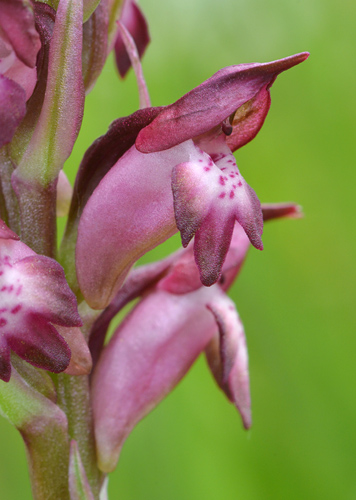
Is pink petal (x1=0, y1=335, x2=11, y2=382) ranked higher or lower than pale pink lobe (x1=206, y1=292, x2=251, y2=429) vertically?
higher

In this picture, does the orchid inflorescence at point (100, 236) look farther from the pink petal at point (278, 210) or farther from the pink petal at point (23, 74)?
the pink petal at point (278, 210)

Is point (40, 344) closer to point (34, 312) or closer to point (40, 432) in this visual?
point (34, 312)

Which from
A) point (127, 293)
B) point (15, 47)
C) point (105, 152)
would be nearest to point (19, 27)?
point (15, 47)

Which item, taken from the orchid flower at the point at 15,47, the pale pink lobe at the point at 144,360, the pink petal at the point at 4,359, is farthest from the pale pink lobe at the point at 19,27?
the pale pink lobe at the point at 144,360

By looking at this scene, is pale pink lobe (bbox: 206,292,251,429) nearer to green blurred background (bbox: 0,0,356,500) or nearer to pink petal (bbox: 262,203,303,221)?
pink petal (bbox: 262,203,303,221)

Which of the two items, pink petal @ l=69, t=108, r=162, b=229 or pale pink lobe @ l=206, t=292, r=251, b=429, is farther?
pale pink lobe @ l=206, t=292, r=251, b=429

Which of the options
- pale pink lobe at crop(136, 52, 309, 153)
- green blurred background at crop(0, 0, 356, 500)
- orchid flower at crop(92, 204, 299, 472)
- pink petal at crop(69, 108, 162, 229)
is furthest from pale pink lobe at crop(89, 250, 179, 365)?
green blurred background at crop(0, 0, 356, 500)

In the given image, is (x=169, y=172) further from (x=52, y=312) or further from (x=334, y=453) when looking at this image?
(x=334, y=453)

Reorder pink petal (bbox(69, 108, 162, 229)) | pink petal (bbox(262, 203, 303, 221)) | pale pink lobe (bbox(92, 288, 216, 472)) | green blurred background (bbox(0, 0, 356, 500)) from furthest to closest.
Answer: green blurred background (bbox(0, 0, 356, 500))
pink petal (bbox(262, 203, 303, 221))
pale pink lobe (bbox(92, 288, 216, 472))
pink petal (bbox(69, 108, 162, 229))
